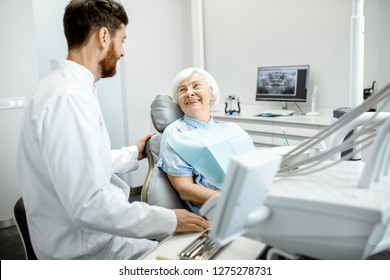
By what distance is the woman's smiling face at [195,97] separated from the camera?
6.33ft

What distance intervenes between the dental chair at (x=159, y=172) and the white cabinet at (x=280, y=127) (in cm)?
156

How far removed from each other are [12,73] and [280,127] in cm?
240

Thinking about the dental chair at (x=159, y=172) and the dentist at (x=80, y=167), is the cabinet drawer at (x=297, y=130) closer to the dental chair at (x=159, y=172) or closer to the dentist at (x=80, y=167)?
the dental chair at (x=159, y=172)

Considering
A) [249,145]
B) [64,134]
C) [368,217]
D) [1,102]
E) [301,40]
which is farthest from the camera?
[301,40]

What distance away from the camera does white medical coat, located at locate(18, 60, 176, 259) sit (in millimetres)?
1117

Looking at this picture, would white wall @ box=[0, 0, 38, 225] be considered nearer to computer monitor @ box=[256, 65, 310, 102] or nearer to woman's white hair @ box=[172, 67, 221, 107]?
woman's white hair @ box=[172, 67, 221, 107]

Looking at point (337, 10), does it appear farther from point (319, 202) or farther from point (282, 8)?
point (319, 202)

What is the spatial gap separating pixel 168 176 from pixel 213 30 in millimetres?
3292

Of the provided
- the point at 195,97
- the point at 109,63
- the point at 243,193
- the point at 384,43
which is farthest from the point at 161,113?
the point at 384,43

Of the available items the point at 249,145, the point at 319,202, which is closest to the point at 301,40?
the point at 249,145

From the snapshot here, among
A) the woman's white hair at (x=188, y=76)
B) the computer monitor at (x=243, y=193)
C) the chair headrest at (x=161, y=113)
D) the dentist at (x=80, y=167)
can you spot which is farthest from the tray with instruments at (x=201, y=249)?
the woman's white hair at (x=188, y=76)

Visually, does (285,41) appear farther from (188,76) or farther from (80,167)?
(80,167)

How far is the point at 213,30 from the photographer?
463 centimetres

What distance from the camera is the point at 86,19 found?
1352 mm
